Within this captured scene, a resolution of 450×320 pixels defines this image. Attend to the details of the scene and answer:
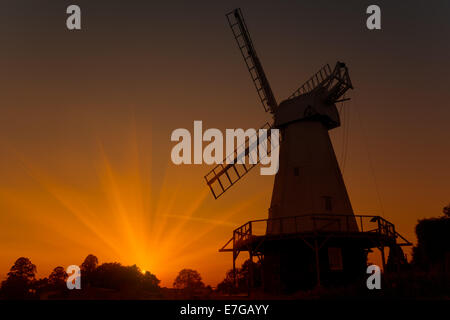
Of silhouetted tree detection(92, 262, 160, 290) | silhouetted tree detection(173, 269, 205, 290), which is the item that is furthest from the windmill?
silhouetted tree detection(173, 269, 205, 290)

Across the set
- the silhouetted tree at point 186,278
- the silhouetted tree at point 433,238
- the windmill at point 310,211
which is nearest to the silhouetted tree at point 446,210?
the silhouetted tree at point 433,238

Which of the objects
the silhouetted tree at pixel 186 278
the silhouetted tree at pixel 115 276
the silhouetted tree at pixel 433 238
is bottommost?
the silhouetted tree at pixel 186 278

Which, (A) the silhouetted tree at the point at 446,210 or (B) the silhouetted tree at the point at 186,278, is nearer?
(A) the silhouetted tree at the point at 446,210

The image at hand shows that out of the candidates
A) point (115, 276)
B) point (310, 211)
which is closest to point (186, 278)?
point (115, 276)

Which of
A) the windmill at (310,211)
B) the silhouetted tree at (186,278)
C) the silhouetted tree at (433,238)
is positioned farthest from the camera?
the silhouetted tree at (186,278)

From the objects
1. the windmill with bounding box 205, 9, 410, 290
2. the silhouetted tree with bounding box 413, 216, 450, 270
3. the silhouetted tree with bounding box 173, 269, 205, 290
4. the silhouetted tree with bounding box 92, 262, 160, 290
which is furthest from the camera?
the silhouetted tree with bounding box 173, 269, 205, 290

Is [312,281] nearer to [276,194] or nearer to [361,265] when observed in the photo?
[361,265]

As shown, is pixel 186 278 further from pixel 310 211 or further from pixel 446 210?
pixel 310 211

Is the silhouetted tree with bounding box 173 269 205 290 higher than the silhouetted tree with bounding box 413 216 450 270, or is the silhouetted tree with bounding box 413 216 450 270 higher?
the silhouetted tree with bounding box 413 216 450 270

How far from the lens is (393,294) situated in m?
18.6

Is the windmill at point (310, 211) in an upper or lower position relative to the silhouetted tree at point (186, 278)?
upper

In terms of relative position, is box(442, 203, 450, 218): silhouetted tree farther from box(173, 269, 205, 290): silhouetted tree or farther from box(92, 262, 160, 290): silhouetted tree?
box(173, 269, 205, 290): silhouetted tree

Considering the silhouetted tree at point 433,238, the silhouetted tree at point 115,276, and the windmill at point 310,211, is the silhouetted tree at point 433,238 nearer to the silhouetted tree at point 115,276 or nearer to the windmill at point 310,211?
the windmill at point 310,211
